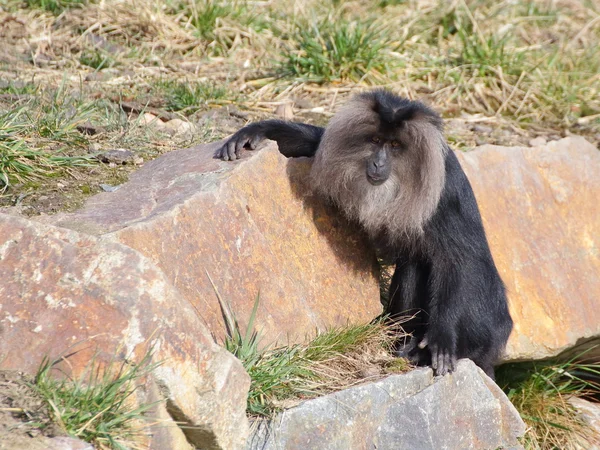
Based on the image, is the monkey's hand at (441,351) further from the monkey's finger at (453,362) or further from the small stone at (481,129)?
the small stone at (481,129)

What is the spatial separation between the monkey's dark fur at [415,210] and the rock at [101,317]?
1.38m

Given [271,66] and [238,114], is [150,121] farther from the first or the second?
[271,66]

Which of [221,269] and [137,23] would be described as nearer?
[221,269]

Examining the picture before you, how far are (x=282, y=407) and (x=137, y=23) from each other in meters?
4.60

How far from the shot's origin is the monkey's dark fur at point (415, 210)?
3871 millimetres

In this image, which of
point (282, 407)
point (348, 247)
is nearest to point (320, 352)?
point (282, 407)

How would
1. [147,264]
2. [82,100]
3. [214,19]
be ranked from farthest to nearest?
1. [214,19]
2. [82,100]
3. [147,264]

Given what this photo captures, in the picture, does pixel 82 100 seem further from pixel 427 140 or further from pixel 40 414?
pixel 40 414

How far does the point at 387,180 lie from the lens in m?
3.96

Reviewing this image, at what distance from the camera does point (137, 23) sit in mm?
6898

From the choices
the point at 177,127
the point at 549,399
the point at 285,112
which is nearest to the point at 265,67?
the point at 285,112

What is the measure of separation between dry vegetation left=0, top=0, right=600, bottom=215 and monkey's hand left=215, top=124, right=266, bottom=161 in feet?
2.95

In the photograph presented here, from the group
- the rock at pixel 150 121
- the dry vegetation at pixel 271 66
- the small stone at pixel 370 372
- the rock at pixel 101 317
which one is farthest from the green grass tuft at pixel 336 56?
the rock at pixel 101 317

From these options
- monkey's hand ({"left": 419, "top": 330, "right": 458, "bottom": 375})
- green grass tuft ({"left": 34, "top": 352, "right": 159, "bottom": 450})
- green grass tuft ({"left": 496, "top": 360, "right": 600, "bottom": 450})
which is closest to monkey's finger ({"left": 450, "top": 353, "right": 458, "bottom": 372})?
monkey's hand ({"left": 419, "top": 330, "right": 458, "bottom": 375})
